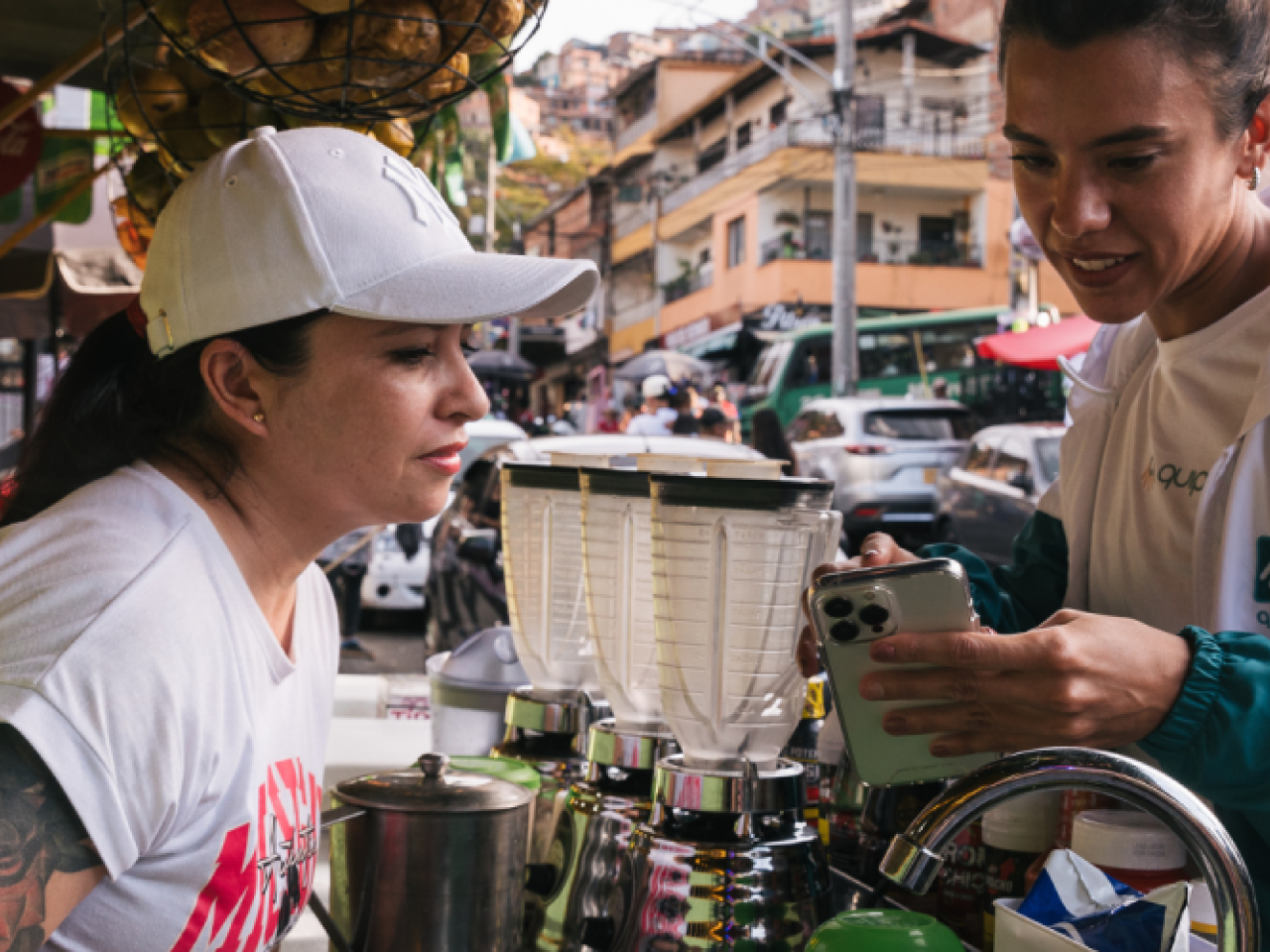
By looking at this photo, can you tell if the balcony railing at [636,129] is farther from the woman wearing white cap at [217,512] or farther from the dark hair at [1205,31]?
the woman wearing white cap at [217,512]

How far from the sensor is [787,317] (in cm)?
3103

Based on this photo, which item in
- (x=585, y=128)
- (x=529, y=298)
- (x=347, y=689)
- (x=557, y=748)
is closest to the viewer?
(x=529, y=298)

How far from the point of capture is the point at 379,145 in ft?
4.54

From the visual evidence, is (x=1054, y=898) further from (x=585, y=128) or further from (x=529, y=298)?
(x=585, y=128)

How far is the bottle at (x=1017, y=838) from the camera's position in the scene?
1.28 metres

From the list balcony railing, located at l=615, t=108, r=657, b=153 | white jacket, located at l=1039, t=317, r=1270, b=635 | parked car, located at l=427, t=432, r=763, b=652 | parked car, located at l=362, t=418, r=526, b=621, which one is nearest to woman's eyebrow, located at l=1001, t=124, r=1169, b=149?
white jacket, located at l=1039, t=317, r=1270, b=635

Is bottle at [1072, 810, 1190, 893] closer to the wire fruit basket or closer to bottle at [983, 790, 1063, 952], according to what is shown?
bottle at [983, 790, 1063, 952]

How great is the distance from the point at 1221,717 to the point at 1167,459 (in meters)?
0.57

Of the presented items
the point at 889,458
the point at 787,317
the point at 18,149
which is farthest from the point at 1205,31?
the point at 787,317

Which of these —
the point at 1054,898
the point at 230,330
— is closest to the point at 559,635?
the point at 230,330

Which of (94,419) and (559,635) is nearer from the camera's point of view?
(94,419)

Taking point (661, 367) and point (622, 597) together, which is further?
point (661, 367)

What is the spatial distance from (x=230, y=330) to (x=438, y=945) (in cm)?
68

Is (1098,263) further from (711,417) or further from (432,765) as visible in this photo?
(711,417)
